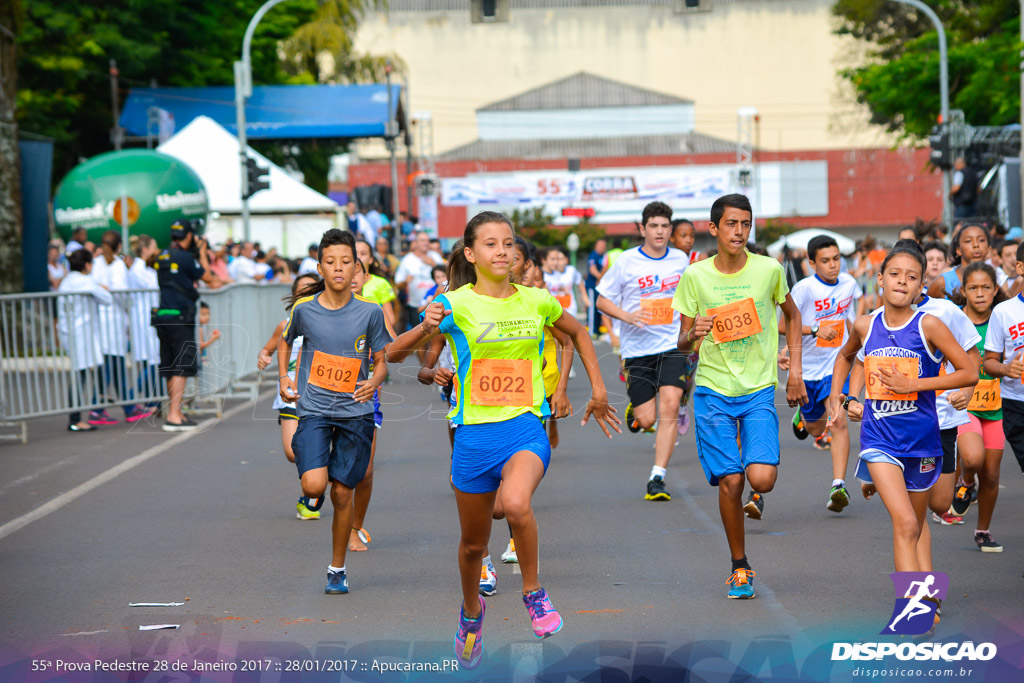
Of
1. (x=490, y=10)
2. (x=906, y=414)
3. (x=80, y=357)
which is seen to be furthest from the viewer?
(x=490, y=10)

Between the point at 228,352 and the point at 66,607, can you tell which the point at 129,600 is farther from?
the point at 228,352

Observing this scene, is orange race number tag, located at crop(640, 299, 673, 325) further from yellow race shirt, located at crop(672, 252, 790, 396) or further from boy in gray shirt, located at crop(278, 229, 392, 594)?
boy in gray shirt, located at crop(278, 229, 392, 594)

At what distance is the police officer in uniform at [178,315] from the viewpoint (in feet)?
45.0

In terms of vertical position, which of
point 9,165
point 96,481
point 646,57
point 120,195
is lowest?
point 96,481

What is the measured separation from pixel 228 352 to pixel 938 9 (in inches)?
1076

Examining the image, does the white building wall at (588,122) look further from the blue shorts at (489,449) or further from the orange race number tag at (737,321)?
the blue shorts at (489,449)

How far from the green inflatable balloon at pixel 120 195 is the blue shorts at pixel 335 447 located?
18.3 m

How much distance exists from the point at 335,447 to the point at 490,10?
14141 mm

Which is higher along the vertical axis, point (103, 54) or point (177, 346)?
point (103, 54)

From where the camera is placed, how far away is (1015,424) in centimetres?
711

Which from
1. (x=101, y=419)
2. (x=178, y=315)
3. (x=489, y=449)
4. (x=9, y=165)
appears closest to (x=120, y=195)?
(x=9, y=165)

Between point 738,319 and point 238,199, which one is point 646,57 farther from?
point 738,319

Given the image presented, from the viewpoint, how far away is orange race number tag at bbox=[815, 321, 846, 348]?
9734 millimetres

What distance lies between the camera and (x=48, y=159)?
21.9 metres
